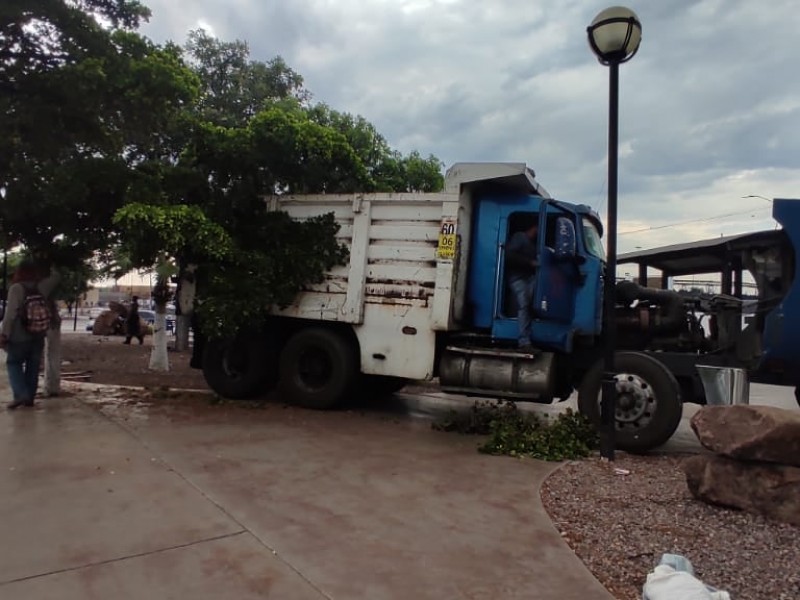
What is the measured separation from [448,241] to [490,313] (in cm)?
102

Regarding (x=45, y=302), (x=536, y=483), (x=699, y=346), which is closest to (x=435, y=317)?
(x=536, y=483)

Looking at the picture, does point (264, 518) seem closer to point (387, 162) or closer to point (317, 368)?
point (317, 368)

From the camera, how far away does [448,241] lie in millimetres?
7523

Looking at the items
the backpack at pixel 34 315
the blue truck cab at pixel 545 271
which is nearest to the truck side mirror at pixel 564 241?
the blue truck cab at pixel 545 271

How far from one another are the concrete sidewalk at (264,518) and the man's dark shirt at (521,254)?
6.89ft

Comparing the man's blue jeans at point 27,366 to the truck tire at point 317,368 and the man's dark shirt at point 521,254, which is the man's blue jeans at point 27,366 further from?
the man's dark shirt at point 521,254


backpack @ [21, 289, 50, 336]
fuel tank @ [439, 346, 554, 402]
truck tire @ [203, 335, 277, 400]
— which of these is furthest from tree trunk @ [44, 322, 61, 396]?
fuel tank @ [439, 346, 554, 402]

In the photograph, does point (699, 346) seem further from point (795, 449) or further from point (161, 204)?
point (161, 204)

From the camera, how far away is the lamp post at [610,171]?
6.01 metres

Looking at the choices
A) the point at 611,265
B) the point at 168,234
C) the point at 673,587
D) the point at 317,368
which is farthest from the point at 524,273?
the point at 673,587

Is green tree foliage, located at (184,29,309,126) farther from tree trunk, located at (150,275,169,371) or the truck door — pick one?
the truck door

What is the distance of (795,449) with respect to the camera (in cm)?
435

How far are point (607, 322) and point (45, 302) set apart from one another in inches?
256

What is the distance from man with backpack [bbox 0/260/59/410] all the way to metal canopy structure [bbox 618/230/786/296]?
754 centimetres
